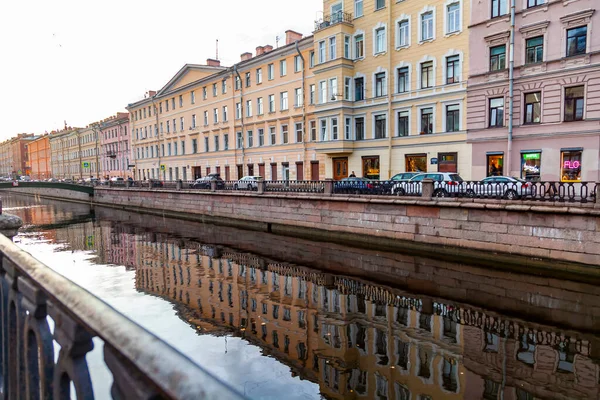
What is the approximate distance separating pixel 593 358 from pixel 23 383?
9137 mm

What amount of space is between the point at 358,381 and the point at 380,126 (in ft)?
76.4

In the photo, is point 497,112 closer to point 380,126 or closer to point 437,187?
point 380,126

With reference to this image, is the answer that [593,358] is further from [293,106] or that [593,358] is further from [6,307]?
[293,106]

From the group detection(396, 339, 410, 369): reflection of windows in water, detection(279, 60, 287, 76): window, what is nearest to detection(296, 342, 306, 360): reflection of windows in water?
detection(396, 339, 410, 369): reflection of windows in water

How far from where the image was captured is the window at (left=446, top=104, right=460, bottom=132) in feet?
80.2

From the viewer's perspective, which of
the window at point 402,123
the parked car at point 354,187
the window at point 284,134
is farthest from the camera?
the window at point 284,134

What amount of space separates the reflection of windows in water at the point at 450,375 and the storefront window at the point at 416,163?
64.3 ft

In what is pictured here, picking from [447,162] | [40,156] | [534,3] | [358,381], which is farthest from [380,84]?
[40,156]

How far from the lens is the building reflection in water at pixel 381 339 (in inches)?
277

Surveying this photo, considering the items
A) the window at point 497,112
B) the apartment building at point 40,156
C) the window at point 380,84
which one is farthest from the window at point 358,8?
the apartment building at point 40,156

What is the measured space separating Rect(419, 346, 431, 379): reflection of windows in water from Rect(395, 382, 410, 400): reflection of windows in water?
1.71 ft

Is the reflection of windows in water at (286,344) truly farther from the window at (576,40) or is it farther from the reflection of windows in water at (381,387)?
the window at (576,40)

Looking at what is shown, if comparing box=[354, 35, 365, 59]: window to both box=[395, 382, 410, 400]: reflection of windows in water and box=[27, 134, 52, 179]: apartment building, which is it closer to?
box=[395, 382, 410, 400]: reflection of windows in water

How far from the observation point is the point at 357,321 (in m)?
9.96
